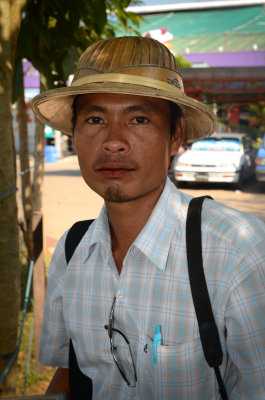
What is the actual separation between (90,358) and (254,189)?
13.1 metres

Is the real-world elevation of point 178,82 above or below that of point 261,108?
below

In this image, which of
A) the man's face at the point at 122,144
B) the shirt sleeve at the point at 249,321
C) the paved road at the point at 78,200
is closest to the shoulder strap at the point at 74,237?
the man's face at the point at 122,144

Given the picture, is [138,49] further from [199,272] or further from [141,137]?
[199,272]

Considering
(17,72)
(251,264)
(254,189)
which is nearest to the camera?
(251,264)

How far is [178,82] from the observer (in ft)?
5.62

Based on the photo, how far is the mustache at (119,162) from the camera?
161cm

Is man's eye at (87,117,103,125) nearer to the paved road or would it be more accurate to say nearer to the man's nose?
the man's nose

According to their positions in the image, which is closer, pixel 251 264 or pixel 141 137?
pixel 251 264

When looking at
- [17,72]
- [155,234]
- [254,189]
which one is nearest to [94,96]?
[155,234]

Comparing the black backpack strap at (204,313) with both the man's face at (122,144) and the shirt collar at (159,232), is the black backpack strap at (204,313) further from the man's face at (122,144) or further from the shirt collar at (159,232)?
the man's face at (122,144)

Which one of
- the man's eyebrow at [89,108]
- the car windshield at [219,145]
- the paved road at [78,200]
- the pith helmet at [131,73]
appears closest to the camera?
the pith helmet at [131,73]

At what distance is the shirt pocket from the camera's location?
1451 mm

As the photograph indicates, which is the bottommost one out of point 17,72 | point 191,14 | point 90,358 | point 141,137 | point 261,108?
point 90,358

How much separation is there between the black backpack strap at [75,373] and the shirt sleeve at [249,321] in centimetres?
58
